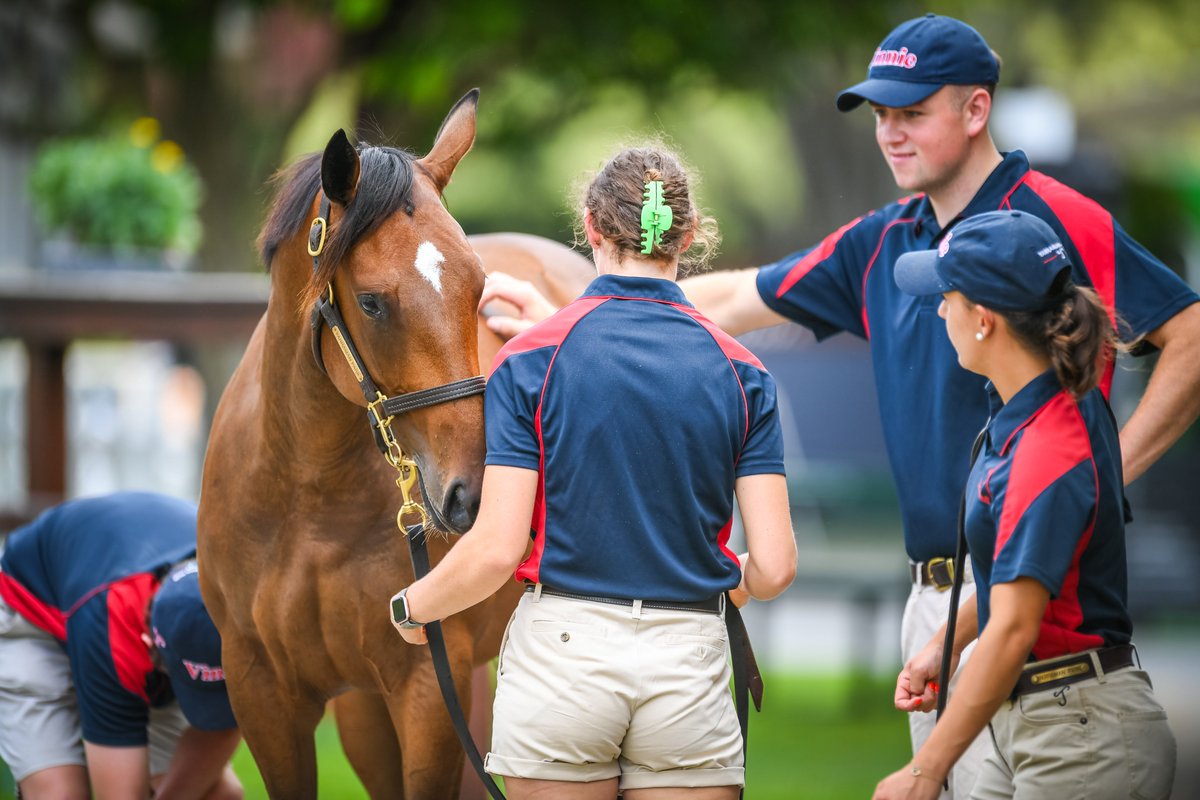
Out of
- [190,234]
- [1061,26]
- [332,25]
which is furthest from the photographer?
[1061,26]

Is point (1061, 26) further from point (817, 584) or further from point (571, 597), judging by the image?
point (571, 597)

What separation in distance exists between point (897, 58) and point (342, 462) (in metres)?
1.60

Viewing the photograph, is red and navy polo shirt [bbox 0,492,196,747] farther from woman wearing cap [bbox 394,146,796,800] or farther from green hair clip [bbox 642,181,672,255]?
green hair clip [bbox 642,181,672,255]

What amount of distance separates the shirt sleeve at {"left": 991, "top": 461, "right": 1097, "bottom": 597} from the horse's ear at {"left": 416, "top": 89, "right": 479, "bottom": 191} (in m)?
1.46

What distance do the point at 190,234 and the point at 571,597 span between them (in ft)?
18.7

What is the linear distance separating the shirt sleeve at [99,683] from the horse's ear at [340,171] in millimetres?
1571

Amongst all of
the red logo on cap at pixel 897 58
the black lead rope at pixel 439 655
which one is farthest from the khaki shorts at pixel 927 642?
the red logo on cap at pixel 897 58

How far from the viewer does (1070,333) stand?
228 cm

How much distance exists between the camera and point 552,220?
1984 cm

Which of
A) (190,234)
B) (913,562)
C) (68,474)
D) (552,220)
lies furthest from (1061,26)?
(913,562)

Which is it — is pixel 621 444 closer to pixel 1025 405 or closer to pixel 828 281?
pixel 1025 405

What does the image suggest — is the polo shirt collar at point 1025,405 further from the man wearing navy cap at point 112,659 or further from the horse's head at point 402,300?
A: the man wearing navy cap at point 112,659

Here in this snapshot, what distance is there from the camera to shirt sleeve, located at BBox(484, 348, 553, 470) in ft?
7.61

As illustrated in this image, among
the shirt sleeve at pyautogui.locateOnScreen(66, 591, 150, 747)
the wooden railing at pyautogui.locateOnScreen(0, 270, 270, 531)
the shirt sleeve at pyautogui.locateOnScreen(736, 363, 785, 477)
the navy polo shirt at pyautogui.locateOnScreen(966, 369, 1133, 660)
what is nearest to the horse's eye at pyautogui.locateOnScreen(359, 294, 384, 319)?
the shirt sleeve at pyautogui.locateOnScreen(736, 363, 785, 477)
